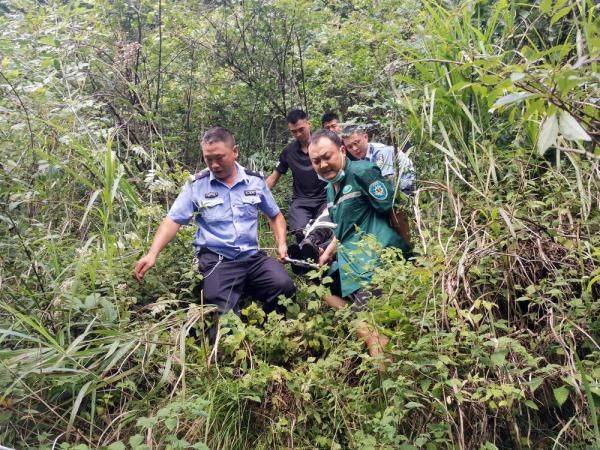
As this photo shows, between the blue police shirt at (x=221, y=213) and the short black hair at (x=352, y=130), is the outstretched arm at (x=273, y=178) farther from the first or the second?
the blue police shirt at (x=221, y=213)

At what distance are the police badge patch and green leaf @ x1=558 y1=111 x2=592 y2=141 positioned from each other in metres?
2.07

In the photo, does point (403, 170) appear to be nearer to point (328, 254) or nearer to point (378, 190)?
point (378, 190)

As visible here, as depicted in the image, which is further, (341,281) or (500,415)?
(341,281)

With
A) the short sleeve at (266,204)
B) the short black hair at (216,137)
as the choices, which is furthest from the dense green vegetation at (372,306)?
the short sleeve at (266,204)

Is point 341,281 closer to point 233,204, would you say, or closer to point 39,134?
point 233,204

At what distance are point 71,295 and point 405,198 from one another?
6.24ft

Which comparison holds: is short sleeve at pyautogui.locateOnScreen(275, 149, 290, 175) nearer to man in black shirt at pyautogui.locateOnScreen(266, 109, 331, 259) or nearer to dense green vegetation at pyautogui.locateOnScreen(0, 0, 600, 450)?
man in black shirt at pyautogui.locateOnScreen(266, 109, 331, 259)

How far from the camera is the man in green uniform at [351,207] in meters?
3.29

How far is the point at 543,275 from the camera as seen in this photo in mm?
2818

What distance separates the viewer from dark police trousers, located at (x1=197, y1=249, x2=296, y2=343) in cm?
359

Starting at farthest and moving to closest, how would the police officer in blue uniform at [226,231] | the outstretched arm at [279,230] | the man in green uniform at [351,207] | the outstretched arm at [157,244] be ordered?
the outstretched arm at [279,230]
the police officer in blue uniform at [226,231]
the outstretched arm at [157,244]
the man in green uniform at [351,207]

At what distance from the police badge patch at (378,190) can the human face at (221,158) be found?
1.07 metres

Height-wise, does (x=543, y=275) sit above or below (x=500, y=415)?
above

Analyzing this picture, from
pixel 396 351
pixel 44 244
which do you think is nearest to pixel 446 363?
pixel 396 351
